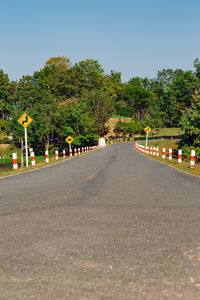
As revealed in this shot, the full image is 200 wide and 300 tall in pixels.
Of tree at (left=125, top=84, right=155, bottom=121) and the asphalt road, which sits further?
tree at (left=125, top=84, right=155, bottom=121)

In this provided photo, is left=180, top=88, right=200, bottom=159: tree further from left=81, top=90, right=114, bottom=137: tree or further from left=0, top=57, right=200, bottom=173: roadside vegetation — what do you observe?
left=81, top=90, right=114, bottom=137: tree

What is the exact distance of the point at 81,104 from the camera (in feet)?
177

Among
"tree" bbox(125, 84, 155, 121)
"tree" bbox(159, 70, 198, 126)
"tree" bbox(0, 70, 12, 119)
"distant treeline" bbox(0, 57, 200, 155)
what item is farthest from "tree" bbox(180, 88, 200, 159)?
"tree" bbox(125, 84, 155, 121)

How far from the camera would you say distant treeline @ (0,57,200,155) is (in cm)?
5038

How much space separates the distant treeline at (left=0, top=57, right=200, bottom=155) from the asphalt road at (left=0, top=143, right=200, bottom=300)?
1251 inches

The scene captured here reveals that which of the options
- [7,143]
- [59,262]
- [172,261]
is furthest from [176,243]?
[7,143]

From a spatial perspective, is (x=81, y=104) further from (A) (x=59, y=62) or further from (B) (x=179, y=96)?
(A) (x=59, y=62)

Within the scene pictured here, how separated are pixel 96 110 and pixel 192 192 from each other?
63.9m

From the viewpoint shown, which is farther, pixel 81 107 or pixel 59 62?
pixel 59 62

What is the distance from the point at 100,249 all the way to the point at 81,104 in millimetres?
52051

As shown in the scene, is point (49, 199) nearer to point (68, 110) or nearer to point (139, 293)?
point (139, 293)

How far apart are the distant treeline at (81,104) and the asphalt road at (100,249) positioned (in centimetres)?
3177

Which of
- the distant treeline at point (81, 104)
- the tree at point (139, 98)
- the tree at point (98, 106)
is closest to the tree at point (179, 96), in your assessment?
the distant treeline at point (81, 104)

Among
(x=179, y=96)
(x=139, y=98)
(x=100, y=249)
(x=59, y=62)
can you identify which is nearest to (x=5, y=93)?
(x=59, y=62)
